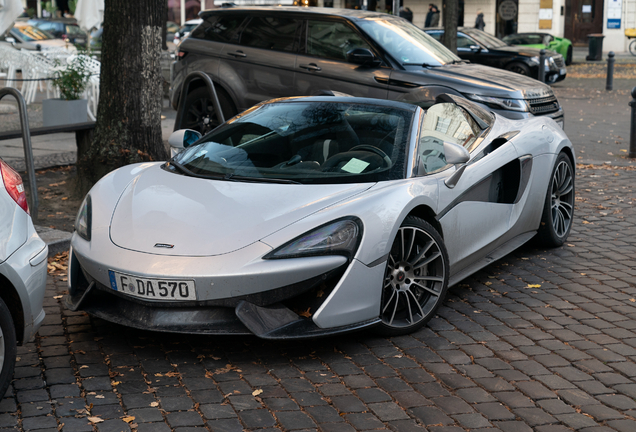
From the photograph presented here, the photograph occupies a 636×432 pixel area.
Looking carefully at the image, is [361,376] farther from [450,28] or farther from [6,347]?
[450,28]

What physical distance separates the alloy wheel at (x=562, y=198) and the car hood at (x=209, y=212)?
2.39 meters

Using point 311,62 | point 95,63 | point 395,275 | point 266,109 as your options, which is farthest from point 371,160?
point 95,63

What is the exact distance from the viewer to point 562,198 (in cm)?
625

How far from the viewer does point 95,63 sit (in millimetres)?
13797

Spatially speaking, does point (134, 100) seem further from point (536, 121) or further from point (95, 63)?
point (95, 63)

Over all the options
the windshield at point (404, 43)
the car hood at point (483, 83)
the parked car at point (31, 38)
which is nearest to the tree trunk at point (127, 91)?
the windshield at point (404, 43)

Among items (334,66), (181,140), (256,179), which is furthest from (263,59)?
(256,179)

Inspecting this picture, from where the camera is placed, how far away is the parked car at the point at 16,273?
11.0 feet

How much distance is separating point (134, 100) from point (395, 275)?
4079mm

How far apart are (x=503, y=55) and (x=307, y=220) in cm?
1690

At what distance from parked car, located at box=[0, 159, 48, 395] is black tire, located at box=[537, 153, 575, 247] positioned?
3769 millimetres

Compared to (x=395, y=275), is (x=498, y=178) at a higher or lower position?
higher

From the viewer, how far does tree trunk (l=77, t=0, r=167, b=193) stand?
23.8 ft

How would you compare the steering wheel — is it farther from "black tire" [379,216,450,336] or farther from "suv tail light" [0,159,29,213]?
"suv tail light" [0,159,29,213]
